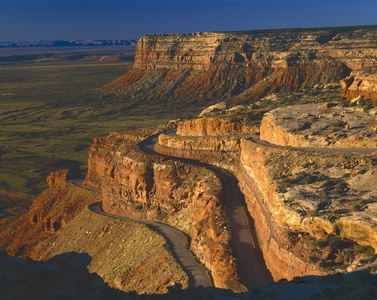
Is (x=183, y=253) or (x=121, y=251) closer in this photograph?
(x=183, y=253)

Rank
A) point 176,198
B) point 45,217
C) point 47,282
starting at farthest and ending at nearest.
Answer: point 45,217, point 176,198, point 47,282

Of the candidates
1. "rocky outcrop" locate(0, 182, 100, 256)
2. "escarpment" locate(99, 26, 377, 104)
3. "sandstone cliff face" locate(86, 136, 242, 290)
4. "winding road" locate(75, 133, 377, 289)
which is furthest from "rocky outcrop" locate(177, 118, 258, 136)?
"escarpment" locate(99, 26, 377, 104)

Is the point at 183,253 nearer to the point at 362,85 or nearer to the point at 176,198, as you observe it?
the point at 176,198

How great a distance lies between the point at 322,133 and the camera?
151ft

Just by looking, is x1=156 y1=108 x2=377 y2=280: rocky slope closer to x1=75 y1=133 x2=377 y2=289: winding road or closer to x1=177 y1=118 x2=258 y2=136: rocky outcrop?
x1=75 y1=133 x2=377 y2=289: winding road

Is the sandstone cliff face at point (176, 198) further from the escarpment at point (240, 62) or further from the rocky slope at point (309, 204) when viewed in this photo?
the escarpment at point (240, 62)

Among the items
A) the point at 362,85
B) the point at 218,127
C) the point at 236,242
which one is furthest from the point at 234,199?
the point at 362,85

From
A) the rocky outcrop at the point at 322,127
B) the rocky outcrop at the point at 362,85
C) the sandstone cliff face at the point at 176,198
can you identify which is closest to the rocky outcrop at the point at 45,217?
the sandstone cliff face at the point at 176,198

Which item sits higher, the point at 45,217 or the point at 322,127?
the point at 322,127

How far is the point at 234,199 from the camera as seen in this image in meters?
45.9

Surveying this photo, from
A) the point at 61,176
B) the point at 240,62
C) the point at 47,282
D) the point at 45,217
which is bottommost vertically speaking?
the point at 45,217

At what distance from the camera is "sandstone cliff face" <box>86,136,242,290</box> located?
Result: 129ft

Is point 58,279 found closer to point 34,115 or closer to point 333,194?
point 333,194

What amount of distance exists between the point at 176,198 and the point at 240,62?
108661 mm
